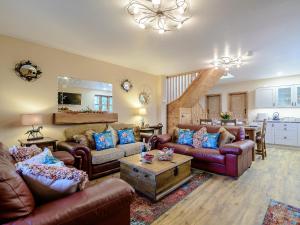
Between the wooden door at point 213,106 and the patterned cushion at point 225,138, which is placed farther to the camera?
the wooden door at point 213,106

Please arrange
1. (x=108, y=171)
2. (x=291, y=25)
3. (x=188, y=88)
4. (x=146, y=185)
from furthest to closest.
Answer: (x=188, y=88), (x=108, y=171), (x=291, y=25), (x=146, y=185)

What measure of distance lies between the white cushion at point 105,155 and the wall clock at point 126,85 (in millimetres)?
2118

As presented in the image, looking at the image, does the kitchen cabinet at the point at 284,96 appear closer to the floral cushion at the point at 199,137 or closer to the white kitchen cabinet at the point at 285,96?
the white kitchen cabinet at the point at 285,96

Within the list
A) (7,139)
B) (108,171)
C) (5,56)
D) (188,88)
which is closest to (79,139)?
(108,171)

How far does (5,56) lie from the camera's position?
310cm

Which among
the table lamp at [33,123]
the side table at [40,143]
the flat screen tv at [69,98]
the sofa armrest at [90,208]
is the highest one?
the flat screen tv at [69,98]

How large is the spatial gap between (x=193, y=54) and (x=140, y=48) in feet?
4.12

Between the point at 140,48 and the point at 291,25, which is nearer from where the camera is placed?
the point at 291,25

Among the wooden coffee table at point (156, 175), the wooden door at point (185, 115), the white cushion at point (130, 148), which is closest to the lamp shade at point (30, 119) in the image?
the white cushion at point (130, 148)

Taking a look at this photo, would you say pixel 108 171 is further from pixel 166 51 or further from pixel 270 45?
pixel 270 45

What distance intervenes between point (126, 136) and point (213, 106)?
18.7ft

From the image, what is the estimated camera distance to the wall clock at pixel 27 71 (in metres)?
3.23

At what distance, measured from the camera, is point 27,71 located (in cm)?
331

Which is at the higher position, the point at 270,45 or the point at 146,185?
the point at 270,45
